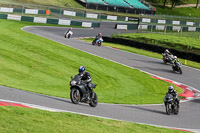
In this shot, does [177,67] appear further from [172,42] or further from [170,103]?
[170,103]

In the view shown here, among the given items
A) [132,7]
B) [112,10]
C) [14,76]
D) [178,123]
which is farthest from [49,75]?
[132,7]

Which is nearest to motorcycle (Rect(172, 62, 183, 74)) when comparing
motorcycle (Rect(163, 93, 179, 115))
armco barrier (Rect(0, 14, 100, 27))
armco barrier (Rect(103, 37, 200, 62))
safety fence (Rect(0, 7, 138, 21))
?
armco barrier (Rect(103, 37, 200, 62))

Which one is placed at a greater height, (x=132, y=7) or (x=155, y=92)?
(x=132, y=7)

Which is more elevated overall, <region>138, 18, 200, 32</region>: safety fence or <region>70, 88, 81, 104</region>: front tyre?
<region>138, 18, 200, 32</region>: safety fence

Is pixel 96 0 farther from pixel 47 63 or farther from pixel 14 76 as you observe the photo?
pixel 14 76

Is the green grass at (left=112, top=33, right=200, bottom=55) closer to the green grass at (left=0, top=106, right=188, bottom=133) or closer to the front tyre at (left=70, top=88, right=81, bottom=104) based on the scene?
the front tyre at (left=70, top=88, right=81, bottom=104)

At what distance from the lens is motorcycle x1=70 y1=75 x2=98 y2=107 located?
563 inches

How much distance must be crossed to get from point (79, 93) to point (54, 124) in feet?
16.6

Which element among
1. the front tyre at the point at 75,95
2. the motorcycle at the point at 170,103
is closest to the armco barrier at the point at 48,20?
the motorcycle at the point at 170,103

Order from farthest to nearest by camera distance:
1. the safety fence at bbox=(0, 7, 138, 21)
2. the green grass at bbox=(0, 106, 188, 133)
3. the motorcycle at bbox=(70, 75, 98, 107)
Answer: the safety fence at bbox=(0, 7, 138, 21) → the motorcycle at bbox=(70, 75, 98, 107) → the green grass at bbox=(0, 106, 188, 133)

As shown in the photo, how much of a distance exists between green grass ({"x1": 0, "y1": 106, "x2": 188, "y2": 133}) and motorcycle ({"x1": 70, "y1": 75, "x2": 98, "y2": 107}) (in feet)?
10.1

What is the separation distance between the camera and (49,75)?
831 inches

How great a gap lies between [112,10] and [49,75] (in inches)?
2054

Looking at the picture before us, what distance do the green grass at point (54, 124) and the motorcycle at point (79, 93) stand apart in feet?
10.1
